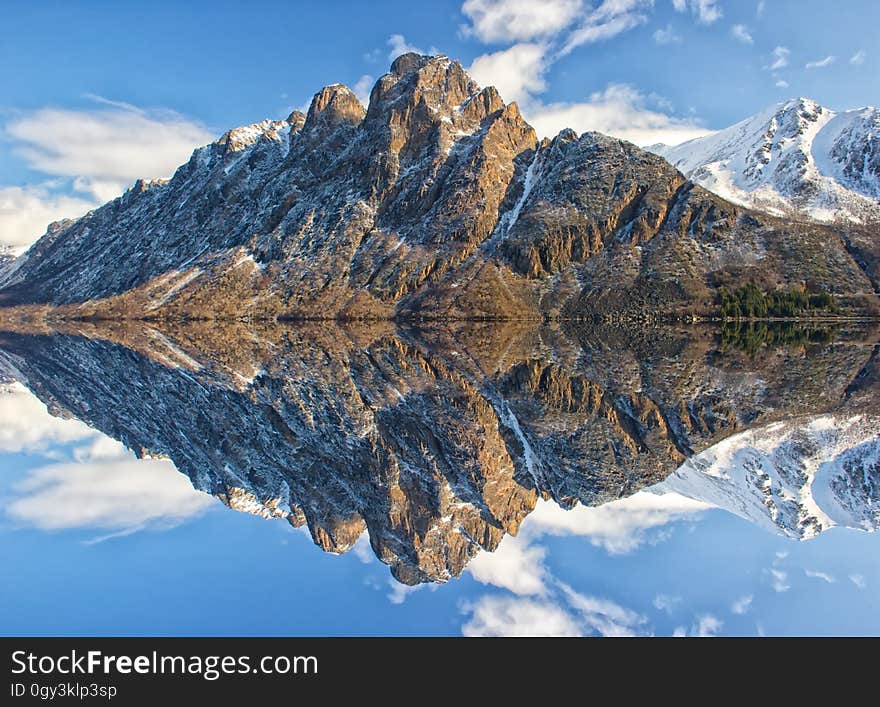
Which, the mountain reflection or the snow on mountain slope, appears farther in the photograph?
the mountain reflection

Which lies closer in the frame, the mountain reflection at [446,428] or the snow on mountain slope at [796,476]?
the snow on mountain slope at [796,476]

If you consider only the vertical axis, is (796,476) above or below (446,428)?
below

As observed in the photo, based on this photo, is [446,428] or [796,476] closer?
[796,476]

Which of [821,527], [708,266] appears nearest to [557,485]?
[821,527]

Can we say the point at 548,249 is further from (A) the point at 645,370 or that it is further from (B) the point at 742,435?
(B) the point at 742,435
